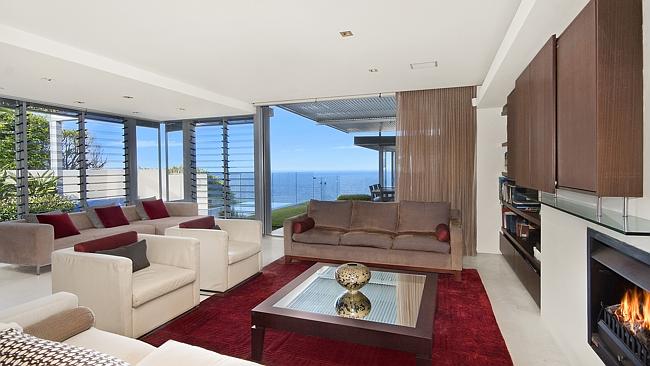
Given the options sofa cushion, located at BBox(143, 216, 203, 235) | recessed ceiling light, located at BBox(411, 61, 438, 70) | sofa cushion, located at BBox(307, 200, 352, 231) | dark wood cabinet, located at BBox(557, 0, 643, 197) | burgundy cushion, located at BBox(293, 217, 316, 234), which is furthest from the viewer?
sofa cushion, located at BBox(143, 216, 203, 235)

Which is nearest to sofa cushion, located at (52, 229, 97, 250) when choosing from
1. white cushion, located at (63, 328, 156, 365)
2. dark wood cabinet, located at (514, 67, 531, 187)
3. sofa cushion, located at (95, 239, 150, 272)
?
sofa cushion, located at (95, 239, 150, 272)

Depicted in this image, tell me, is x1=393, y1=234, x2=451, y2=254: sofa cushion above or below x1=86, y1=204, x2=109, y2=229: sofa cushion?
below

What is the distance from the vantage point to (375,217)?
5176 mm

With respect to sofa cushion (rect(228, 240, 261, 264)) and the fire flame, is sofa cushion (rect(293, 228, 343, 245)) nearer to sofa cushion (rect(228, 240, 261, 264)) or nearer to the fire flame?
sofa cushion (rect(228, 240, 261, 264))

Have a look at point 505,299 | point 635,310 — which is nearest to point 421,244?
point 505,299

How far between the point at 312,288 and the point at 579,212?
6.49ft

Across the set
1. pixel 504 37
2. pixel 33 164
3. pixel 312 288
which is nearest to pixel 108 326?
pixel 312 288

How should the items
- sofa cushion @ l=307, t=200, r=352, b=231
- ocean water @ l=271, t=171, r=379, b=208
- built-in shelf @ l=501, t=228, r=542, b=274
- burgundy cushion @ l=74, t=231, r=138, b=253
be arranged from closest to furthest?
burgundy cushion @ l=74, t=231, r=138, b=253, built-in shelf @ l=501, t=228, r=542, b=274, sofa cushion @ l=307, t=200, r=352, b=231, ocean water @ l=271, t=171, r=379, b=208

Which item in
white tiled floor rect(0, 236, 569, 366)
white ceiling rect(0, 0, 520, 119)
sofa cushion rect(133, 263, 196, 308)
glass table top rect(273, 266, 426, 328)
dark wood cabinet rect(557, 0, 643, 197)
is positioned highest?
white ceiling rect(0, 0, 520, 119)

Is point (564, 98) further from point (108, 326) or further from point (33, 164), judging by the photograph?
point (33, 164)

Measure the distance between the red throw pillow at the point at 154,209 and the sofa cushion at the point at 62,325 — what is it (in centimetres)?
497

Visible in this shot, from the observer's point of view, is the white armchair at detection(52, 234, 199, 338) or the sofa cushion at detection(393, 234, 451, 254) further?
the sofa cushion at detection(393, 234, 451, 254)

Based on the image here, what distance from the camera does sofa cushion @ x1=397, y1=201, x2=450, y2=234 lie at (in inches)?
193

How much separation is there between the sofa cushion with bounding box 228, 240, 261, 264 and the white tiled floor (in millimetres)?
778
